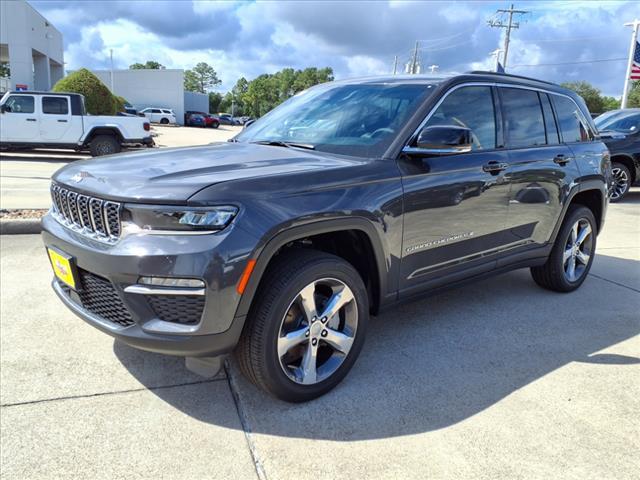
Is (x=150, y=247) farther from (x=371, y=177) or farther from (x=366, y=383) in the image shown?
(x=366, y=383)

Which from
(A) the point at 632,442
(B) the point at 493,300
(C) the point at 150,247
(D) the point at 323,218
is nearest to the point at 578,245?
(B) the point at 493,300

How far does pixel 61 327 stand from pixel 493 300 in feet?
11.4

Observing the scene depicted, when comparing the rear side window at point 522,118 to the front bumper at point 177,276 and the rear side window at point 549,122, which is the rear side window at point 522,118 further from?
the front bumper at point 177,276

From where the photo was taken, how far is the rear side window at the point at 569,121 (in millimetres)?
4488

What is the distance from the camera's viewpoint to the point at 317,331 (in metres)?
2.76

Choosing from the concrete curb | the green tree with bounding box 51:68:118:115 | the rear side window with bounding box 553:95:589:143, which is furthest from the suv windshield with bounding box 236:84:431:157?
the green tree with bounding box 51:68:118:115

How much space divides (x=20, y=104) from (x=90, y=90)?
6.99 metres

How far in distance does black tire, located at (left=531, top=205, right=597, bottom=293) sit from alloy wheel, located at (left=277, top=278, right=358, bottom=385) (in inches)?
99.0

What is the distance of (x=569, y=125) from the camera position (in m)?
4.57

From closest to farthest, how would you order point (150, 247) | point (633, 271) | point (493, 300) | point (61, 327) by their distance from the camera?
point (150, 247), point (61, 327), point (493, 300), point (633, 271)

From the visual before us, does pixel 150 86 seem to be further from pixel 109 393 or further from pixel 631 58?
pixel 109 393

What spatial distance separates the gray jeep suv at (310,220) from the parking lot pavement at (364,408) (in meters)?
0.32

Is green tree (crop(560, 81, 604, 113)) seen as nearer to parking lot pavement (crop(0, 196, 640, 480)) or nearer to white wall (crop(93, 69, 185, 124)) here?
white wall (crop(93, 69, 185, 124))

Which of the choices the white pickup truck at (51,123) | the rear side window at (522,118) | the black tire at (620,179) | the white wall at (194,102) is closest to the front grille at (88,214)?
the rear side window at (522,118)
